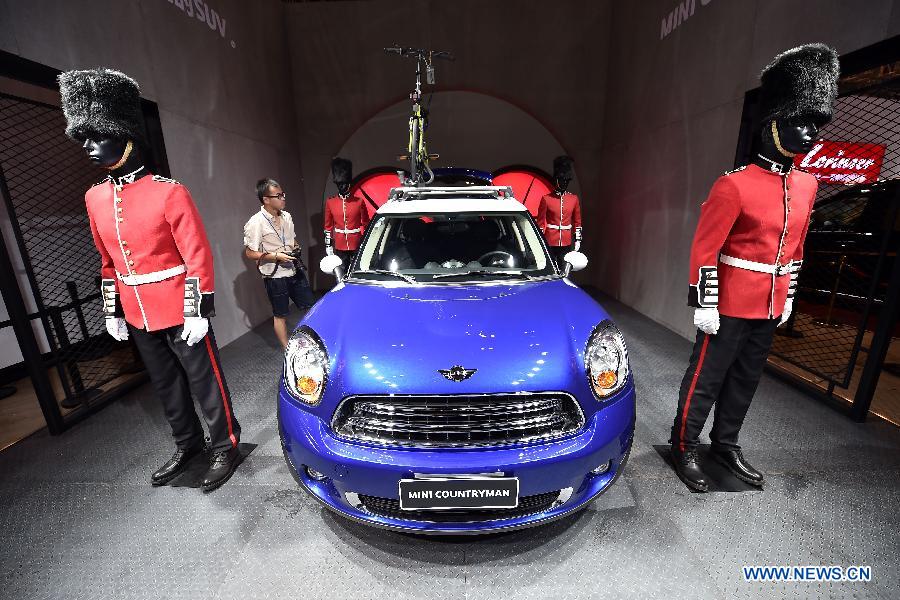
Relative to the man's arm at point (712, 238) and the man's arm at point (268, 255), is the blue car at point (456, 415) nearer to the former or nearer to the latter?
the man's arm at point (712, 238)

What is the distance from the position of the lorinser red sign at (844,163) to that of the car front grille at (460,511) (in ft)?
24.3

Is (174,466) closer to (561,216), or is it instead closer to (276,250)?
(276,250)

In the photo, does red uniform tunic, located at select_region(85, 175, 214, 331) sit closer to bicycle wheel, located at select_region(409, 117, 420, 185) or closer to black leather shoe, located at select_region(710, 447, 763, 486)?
black leather shoe, located at select_region(710, 447, 763, 486)

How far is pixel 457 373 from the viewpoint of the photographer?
156 cm

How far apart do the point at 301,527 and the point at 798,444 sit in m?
3.06

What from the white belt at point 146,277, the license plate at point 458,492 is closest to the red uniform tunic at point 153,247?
the white belt at point 146,277

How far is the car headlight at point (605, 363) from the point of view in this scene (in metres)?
1.69

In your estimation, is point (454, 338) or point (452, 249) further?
point (452, 249)

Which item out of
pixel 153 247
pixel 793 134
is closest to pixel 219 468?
pixel 153 247

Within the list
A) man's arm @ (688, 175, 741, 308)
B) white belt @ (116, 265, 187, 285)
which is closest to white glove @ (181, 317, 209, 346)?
white belt @ (116, 265, 187, 285)

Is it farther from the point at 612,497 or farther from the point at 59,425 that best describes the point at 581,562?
the point at 59,425

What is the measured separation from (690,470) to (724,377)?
0.55 m

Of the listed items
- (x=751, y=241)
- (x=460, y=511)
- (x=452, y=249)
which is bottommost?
(x=460, y=511)

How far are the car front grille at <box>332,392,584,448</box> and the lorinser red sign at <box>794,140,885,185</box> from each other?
7292 millimetres
